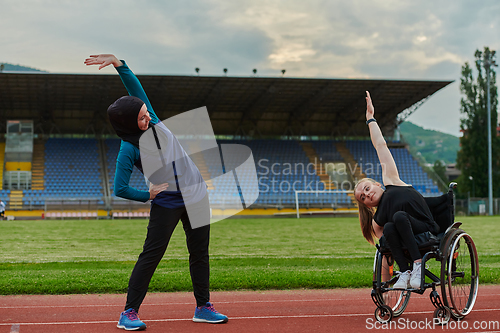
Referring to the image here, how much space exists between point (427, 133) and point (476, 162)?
14486 cm

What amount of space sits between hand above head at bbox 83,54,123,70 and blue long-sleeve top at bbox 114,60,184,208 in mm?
61

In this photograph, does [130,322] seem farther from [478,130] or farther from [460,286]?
[478,130]

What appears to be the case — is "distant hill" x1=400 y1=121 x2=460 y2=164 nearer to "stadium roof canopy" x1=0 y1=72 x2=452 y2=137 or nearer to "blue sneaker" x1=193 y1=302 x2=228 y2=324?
"stadium roof canopy" x1=0 y1=72 x2=452 y2=137

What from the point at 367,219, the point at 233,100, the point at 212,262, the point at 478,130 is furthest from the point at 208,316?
the point at 478,130

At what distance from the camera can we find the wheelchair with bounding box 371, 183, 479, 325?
4273mm

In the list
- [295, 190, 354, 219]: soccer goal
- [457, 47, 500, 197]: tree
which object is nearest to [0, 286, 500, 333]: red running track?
[295, 190, 354, 219]: soccer goal

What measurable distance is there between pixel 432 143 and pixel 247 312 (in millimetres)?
180806

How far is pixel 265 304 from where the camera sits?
5832mm

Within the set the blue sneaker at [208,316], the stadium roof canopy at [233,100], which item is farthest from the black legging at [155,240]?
the stadium roof canopy at [233,100]

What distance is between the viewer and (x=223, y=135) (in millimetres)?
44906

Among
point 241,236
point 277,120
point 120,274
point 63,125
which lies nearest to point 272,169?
point 277,120

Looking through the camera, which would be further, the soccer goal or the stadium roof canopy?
the soccer goal

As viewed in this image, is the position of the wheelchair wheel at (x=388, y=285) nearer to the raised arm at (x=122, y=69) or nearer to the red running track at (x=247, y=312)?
the red running track at (x=247, y=312)

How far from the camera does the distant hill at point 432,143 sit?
539ft
